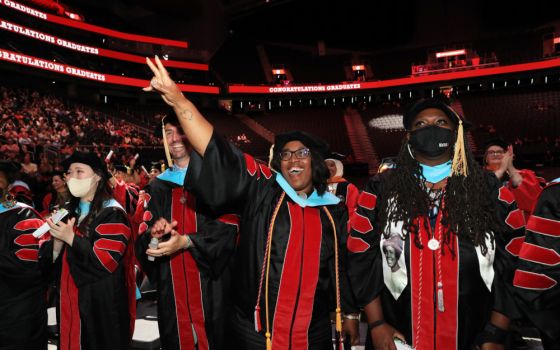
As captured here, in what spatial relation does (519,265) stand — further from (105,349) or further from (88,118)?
(88,118)

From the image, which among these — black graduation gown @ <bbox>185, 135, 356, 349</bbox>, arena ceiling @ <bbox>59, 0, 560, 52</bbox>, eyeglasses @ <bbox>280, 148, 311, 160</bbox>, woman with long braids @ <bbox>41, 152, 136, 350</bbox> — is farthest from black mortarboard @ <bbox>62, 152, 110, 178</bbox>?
arena ceiling @ <bbox>59, 0, 560, 52</bbox>

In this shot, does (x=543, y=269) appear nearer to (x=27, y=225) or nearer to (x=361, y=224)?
(x=361, y=224)

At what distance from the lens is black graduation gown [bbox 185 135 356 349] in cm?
217

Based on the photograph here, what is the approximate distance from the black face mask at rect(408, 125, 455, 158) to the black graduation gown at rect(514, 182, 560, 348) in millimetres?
691

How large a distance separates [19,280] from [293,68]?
3461 cm

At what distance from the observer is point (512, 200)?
7.00ft

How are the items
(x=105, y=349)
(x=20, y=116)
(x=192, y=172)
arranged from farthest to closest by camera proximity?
1. (x=20, y=116)
2. (x=105, y=349)
3. (x=192, y=172)

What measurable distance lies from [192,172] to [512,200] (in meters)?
1.66

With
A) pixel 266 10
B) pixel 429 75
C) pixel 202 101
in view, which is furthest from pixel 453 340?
pixel 266 10

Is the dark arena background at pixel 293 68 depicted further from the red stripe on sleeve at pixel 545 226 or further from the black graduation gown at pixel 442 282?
the red stripe on sleeve at pixel 545 226

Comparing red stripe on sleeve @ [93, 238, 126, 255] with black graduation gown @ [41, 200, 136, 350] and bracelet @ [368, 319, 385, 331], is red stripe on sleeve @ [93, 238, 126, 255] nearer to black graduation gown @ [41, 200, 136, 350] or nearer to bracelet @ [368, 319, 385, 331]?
black graduation gown @ [41, 200, 136, 350]

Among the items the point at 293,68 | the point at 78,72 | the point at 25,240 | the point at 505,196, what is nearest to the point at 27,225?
the point at 25,240

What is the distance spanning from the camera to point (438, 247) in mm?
2090

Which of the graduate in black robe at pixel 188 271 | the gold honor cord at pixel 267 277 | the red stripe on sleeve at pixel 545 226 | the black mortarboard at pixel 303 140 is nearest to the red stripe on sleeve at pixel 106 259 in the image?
the graduate in black robe at pixel 188 271
